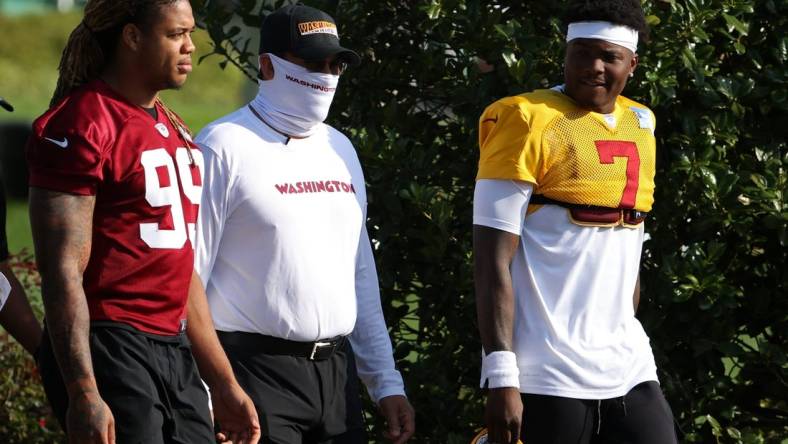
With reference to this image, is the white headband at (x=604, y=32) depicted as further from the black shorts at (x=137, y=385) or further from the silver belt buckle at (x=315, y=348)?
the black shorts at (x=137, y=385)

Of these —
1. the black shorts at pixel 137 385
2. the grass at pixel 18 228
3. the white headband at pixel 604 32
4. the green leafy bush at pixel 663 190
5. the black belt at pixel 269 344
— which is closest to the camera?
the black shorts at pixel 137 385

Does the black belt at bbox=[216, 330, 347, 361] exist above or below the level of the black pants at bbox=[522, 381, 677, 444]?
above

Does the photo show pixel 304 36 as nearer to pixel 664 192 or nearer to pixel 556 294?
pixel 556 294

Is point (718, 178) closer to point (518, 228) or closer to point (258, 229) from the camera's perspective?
point (518, 228)

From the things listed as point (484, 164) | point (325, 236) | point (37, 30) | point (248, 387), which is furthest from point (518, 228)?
point (37, 30)

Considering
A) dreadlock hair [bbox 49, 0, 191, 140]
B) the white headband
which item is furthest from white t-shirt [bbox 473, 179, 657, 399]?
dreadlock hair [bbox 49, 0, 191, 140]

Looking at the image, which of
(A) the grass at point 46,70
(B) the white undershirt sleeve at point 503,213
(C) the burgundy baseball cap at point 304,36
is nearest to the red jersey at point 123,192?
(C) the burgundy baseball cap at point 304,36

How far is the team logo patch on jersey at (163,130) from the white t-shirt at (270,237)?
1.21 feet

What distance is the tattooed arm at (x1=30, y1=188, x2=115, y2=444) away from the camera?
360 cm

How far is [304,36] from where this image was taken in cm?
469

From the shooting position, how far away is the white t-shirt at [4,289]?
461cm

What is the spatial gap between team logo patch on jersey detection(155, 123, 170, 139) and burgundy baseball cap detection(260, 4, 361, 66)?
2.44 feet

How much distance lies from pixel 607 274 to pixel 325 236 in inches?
35.0

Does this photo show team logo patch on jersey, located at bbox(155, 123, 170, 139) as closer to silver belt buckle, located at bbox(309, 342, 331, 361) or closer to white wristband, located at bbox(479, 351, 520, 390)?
silver belt buckle, located at bbox(309, 342, 331, 361)
